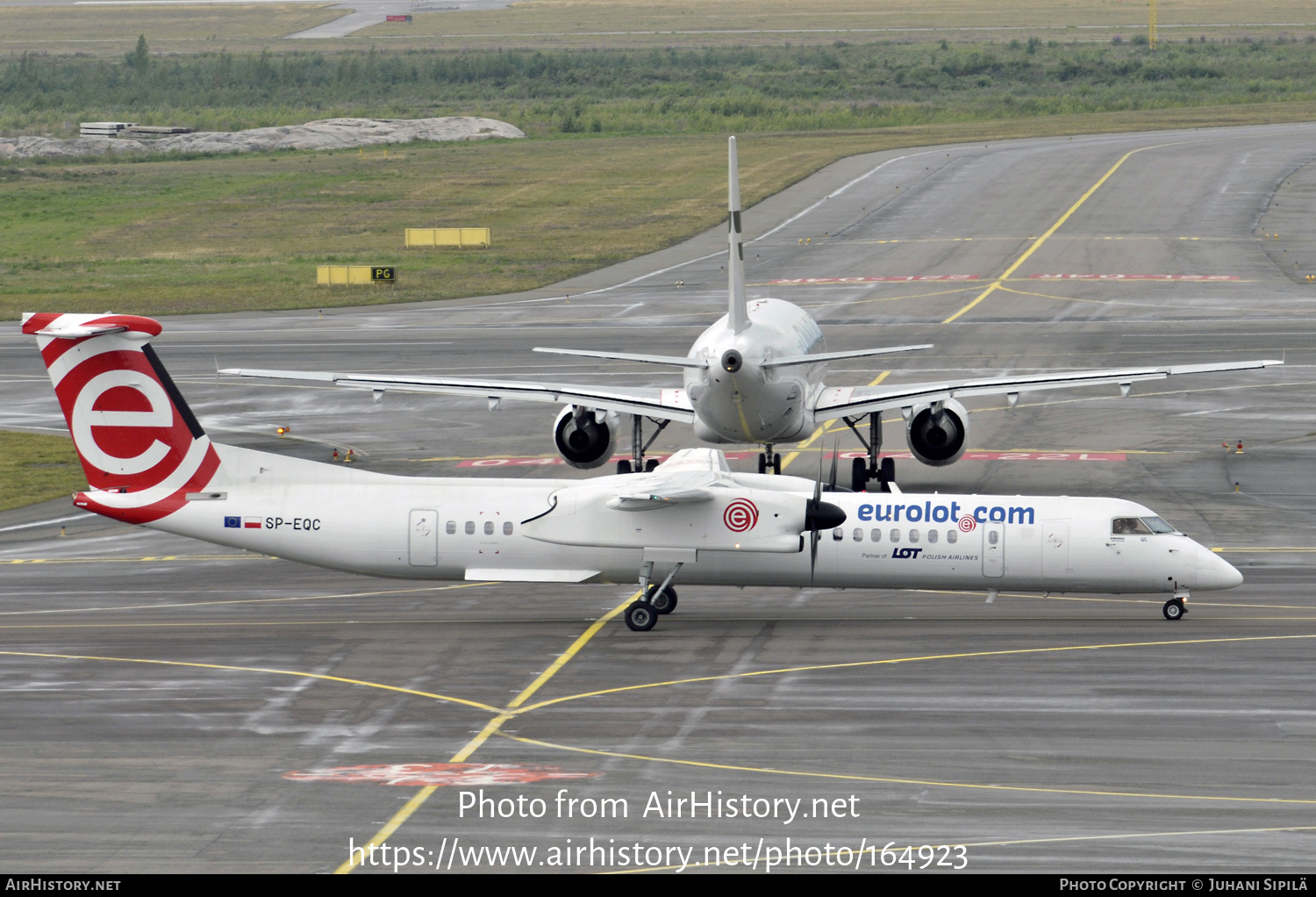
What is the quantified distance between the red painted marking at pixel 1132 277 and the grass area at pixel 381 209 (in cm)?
2490

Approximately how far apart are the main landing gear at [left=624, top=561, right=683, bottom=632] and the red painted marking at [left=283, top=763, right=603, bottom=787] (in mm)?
8801

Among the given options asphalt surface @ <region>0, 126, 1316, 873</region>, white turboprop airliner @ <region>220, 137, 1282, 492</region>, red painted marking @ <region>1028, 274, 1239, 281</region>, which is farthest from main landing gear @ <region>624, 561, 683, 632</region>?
red painted marking @ <region>1028, 274, 1239, 281</region>

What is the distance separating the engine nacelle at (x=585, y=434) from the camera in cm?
4725

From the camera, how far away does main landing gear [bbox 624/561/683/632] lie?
35531 millimetres

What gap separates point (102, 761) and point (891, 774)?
13092 millimetres

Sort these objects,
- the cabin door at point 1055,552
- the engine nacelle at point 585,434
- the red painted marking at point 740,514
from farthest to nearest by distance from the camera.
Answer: the engine nacelle at point 585,434 → the cabin door at point 1055,552 → the red painted marking at point 740,514

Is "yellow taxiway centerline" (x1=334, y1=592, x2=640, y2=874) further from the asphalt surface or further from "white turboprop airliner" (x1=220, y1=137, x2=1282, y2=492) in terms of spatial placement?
"white turboprop airliner" (x1=220, y1=137, x2=1282, y2=492)

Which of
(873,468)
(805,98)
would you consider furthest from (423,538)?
(805,98)

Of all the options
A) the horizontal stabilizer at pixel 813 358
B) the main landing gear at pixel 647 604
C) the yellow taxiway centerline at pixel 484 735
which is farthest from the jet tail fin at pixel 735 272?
the main landing gear at pixel 647 604

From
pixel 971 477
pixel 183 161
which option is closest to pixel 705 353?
pixel 971 477

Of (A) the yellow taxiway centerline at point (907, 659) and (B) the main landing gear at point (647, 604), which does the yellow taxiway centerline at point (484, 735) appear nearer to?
(A) the yellow taxiway centerline at point (907, 659)

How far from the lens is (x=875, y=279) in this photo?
86.7 m

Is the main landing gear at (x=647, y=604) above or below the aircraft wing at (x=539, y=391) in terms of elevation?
below
